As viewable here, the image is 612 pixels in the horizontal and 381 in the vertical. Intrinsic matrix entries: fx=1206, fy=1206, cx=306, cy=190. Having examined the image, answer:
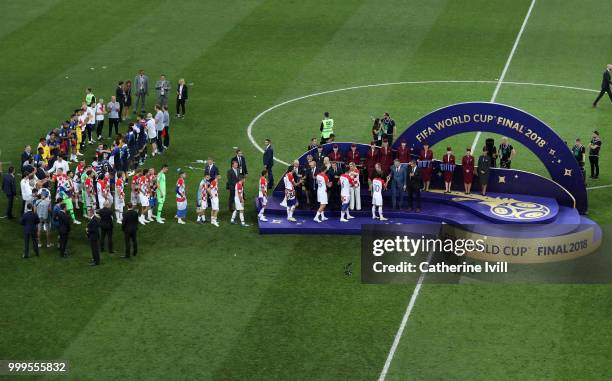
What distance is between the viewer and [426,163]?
37.4m

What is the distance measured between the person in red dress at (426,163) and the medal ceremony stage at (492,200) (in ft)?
0.81

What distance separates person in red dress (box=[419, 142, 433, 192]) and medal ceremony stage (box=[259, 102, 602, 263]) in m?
0.25

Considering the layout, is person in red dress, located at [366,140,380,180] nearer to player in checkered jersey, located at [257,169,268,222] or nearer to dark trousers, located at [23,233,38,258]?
player in checkered jersey, located at [257,169,268,222]

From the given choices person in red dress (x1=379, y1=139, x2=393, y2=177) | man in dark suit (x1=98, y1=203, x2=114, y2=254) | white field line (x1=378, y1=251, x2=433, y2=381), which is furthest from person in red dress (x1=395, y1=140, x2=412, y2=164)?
man in dark suit (x1=98, y1=203, x2=114, y2=254)

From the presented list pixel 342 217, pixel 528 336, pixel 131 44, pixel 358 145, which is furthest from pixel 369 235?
pixel 131 44

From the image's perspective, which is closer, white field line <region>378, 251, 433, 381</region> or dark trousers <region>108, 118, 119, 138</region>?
white field line <region>378, 251, 433, 381</region>

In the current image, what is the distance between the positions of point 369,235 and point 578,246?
5960 millimetres

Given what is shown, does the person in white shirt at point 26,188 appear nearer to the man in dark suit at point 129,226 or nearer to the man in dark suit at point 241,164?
the man in dark suit at point 129,226

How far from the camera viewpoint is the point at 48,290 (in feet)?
103

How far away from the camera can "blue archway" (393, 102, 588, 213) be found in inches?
1438

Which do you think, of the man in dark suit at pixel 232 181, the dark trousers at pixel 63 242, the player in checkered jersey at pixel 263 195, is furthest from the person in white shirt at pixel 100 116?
the dark trousers at pixel 63 242

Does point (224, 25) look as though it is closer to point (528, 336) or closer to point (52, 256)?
point (52, 256)

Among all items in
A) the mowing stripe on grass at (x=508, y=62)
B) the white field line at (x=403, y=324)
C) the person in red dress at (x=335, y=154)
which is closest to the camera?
the white field line at (x=403, y=324)

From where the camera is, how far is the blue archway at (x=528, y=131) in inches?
1438
